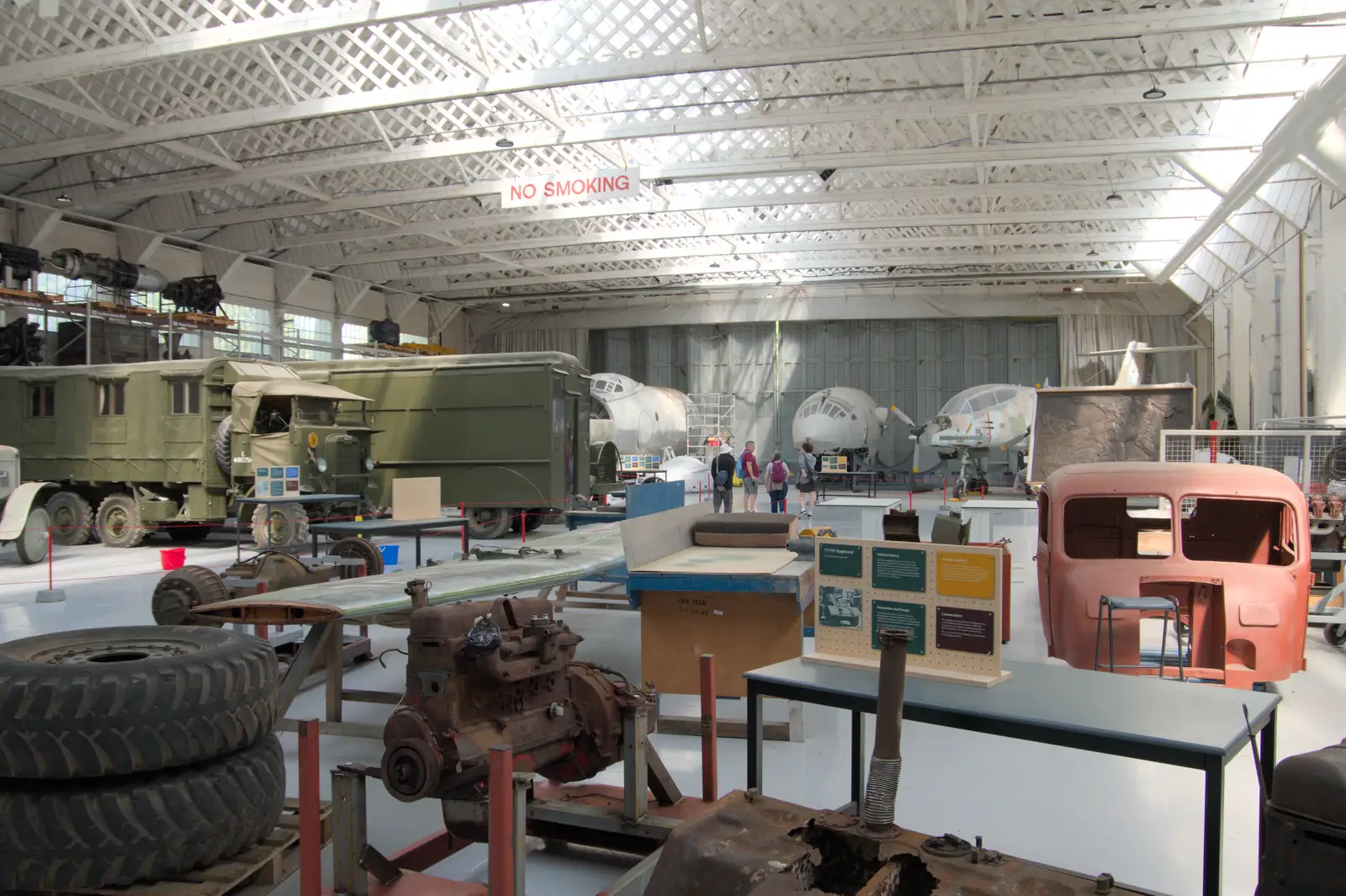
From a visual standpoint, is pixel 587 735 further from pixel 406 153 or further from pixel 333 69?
pixel 406 153

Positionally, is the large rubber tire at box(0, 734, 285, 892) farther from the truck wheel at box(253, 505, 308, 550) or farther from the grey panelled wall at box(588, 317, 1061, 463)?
the grey panelled wall at box(588, 317, 1061, 463)

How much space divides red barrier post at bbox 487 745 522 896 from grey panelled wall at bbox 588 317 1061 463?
112 ft

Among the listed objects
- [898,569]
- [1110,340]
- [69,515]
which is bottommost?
[69,515]

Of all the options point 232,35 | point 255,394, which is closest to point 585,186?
point 232,35

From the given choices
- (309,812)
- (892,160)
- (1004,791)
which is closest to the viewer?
(309,812)

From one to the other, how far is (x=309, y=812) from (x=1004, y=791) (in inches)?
136

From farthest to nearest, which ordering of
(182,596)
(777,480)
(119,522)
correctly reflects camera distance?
(777,480), (119,522), (182,596)

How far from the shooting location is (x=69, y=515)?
52.1 feet

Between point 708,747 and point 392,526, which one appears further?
point 392,526

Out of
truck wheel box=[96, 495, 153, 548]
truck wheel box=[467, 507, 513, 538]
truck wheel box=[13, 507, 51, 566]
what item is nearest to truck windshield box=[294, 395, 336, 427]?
→ truck wheel box=[467, 507, 513, 538]

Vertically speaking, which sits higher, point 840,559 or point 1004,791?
point 840,559

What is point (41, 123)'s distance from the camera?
59.5 ft

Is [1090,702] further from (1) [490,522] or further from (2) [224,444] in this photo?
(1) [490,522]

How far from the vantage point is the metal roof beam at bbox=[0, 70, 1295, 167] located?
48.2ft
